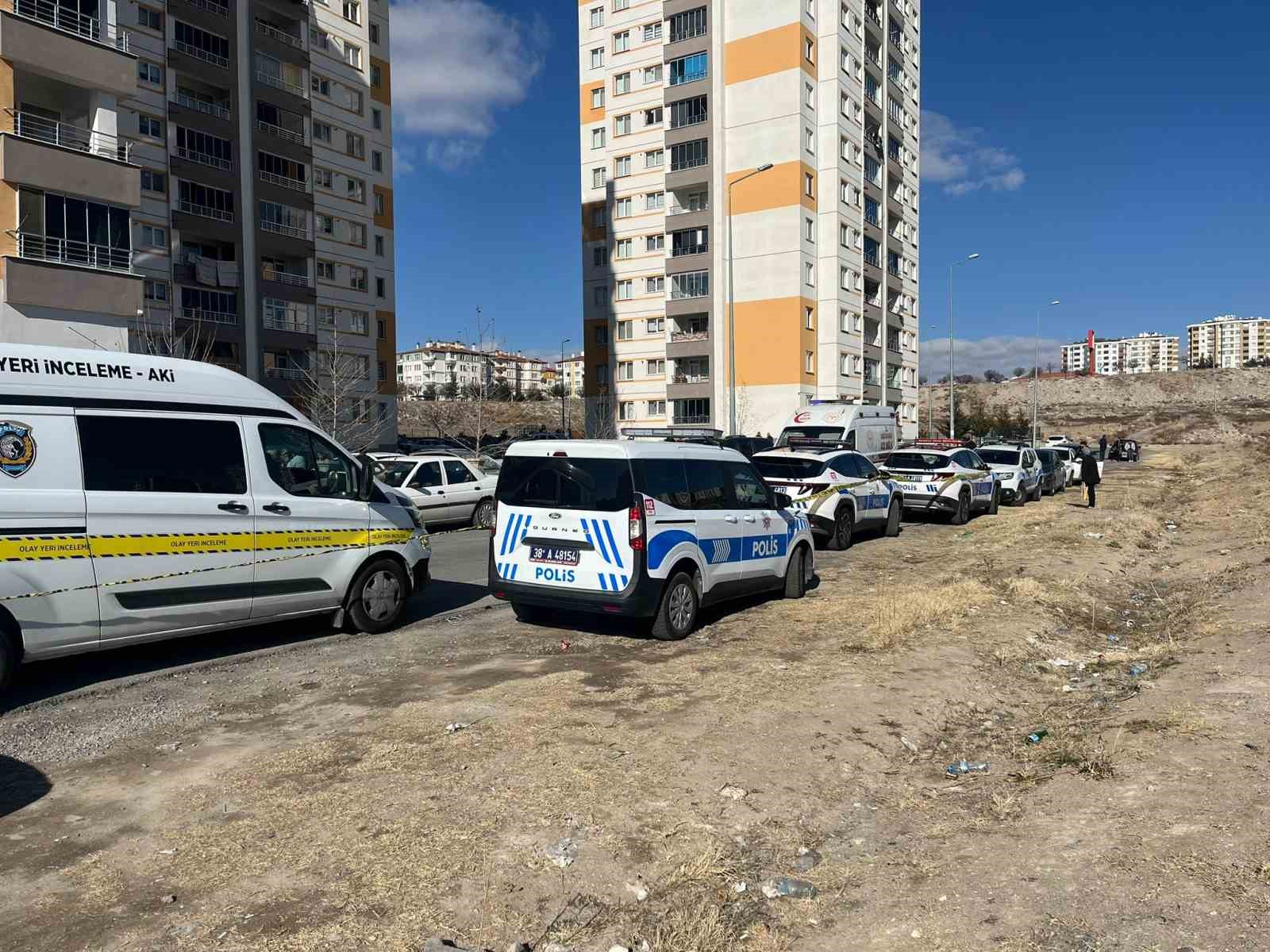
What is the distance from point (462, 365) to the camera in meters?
176

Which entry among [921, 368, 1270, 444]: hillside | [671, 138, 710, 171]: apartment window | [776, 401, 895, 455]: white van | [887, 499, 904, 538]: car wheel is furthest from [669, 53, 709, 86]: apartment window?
[921, 368, 1270, 444]: hillside

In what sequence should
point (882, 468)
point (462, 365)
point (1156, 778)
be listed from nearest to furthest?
point (1156, 778), point (882, 468), point (462, 365)

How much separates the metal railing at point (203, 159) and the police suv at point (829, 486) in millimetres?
37236

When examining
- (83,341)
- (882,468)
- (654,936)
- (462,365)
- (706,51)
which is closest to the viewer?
(654,936)

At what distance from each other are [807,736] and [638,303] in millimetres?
52157

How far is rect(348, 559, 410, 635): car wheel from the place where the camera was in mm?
8703

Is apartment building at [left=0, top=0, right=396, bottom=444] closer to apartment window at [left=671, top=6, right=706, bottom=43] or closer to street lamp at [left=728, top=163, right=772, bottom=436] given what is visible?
apartment window at [left=671, top=6, right=706, bottom=43]

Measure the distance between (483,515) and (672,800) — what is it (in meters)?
14.8

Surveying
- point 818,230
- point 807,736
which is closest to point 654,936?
point 807,736

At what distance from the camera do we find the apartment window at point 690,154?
2045 inches

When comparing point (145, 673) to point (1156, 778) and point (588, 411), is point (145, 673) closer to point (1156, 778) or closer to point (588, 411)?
point (1156, 778)

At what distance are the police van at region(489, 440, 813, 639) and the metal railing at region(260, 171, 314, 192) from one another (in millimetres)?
42618

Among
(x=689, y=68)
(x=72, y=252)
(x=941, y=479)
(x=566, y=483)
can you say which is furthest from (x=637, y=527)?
(x=689, y=68)

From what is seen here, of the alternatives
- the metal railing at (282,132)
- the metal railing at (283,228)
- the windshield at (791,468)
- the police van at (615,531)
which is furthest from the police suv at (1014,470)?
the metal railing at (282,132)
